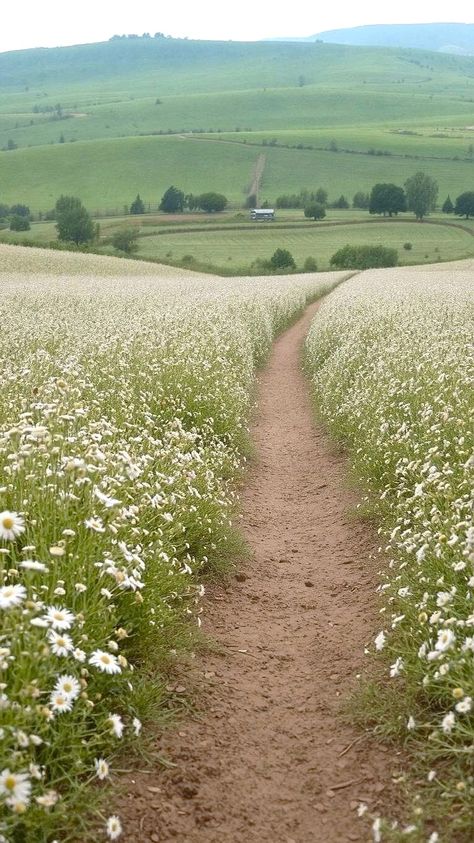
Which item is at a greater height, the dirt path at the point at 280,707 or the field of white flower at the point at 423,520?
the field of white flower at the point at 423,520

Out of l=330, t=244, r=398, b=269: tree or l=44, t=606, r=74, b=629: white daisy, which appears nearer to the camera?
l=44, t=606, r=74, b=629: white daisy

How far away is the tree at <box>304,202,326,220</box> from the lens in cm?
9669

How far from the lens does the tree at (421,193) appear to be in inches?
3935

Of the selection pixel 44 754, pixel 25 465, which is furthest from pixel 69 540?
pixel 44 754

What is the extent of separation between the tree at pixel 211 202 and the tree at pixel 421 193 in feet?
82.4

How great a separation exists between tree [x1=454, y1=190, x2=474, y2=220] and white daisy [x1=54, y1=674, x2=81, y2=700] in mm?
104790

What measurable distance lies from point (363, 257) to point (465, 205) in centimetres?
3308

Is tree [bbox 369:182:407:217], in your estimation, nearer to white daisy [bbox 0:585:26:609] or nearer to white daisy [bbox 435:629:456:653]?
white daisy [bbox 435:629:456:653]

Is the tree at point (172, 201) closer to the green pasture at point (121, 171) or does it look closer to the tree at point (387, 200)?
the green pasture at point (121, 171)

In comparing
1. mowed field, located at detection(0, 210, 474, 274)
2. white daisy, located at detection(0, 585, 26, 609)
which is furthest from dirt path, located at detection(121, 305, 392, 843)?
mowed field, located at detection(0, 210, 474, 274)

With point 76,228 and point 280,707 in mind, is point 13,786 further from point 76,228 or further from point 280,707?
point 76,228

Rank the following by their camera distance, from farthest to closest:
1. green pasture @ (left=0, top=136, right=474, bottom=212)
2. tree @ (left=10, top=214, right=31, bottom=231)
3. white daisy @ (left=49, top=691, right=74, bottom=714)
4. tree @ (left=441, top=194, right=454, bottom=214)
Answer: green pasture @ (left=0, top=136, right=474, bottom=212) < tree @ (left=441, top=194, right=454, bottom=214) < tree @ (left=10, top=214, right=31, bottom=231) < white daisy @ (left=49, top=691, right=74, bottom=714)

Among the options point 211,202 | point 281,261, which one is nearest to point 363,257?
point 281,261

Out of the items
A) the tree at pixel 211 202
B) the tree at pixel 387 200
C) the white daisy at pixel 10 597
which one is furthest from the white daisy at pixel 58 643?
the tree at pixel 387 200
